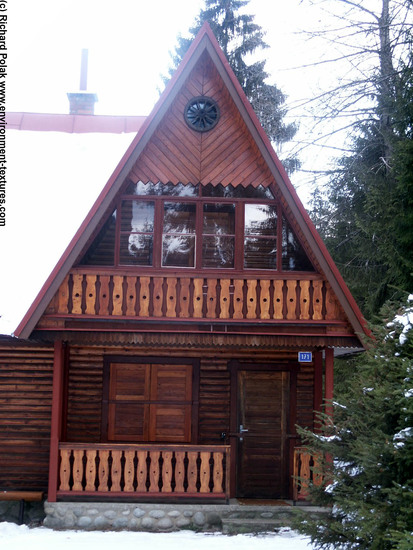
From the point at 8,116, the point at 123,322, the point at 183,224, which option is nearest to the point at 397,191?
the point at 183,224

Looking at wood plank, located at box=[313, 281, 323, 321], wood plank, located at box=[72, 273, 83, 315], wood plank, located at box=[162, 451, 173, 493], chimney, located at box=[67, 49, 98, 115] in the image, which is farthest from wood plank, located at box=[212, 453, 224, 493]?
chimney, located at box=[67, 49, 98, 115]

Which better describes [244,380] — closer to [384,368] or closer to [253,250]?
[253,250]

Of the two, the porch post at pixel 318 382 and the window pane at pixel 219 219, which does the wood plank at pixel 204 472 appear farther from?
the window pane at pixel 219 219

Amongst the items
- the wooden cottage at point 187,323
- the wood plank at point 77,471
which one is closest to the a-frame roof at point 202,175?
the wooden cottage at point 187,323

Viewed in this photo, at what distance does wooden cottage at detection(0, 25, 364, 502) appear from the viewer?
11.5 metres

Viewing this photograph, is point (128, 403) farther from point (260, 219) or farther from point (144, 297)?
point (260, 219)

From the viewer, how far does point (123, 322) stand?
37.6 feet

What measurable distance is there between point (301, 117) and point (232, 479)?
9.52 metres

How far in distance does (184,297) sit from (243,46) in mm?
16501

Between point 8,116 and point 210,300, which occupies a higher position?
point 8,116

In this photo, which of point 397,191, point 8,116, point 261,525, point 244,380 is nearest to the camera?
point 261,525

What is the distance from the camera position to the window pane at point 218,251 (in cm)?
1213

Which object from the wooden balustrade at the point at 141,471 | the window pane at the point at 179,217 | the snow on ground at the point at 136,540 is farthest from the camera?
the window pane at the point at 179,217

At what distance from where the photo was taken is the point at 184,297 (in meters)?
11.7
